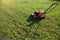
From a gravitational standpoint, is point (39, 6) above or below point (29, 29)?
above

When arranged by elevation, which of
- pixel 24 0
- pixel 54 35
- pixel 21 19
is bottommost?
pixel 54 35

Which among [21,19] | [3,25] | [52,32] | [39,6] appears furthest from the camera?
[39,6]

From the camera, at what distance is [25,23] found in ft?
29.2

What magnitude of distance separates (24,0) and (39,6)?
5.35 ft

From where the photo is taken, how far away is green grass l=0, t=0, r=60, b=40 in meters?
7.80

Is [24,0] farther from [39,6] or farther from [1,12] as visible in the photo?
[1,12]

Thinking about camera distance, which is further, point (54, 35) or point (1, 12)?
point (1, 12)

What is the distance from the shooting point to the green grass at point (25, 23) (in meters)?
7.80

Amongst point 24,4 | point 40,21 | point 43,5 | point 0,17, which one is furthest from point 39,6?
point 0,17

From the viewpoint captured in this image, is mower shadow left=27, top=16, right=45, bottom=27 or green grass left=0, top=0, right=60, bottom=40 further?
mower shadow left=27, top=16, right=45, bottom=27

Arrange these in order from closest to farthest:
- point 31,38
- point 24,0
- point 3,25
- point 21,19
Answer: point 31,38 < point 3,25 < point 21,19 < point 24,0

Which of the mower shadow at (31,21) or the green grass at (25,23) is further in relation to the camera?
the mower shadow at (31,21)

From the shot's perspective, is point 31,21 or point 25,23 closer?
point 25,23

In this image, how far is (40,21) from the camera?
361 inches
